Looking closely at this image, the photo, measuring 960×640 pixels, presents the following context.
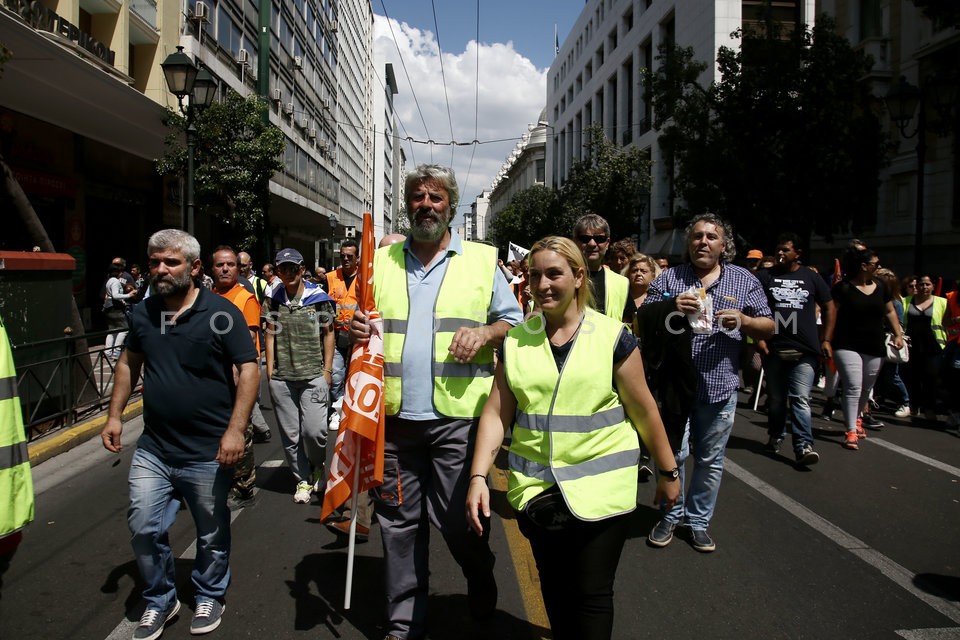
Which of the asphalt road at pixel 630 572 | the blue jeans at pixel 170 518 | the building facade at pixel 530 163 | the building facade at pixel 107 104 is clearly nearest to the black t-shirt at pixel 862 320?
the asphalt road at pixel 630 572

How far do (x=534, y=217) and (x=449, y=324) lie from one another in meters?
47.4

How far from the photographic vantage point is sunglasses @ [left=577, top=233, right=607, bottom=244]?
4812 millimetres

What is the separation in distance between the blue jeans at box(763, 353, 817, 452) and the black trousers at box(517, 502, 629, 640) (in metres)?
4.55

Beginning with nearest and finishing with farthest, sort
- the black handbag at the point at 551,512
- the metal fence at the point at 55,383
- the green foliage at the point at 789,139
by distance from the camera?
1. the black handbag at the point at 551,512
2. the metal fence at the point at 55,383
3. the green foliage at the point at 789,139

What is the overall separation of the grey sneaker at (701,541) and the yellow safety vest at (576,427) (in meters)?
2.10

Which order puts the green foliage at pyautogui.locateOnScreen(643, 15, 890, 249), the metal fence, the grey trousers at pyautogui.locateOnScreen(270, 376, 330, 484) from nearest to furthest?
the grey trousers at pyautogui.locateOnScreen(270, 376, 330, 484)
the metal fence
the green foliage at pyautogui.locateOnScreen(643, 15, 890, 249)

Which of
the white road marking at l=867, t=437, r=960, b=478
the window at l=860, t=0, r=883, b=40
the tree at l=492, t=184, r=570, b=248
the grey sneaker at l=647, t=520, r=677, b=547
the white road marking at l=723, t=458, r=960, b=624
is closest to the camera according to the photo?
the white road marking at l=723, t=458, r=960, b=624

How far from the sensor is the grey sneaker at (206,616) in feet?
10.6

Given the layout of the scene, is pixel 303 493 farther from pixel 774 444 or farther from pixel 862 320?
pixel 862 320

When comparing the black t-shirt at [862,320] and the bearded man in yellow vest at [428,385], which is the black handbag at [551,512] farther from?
the black t-shirt at [862,320]

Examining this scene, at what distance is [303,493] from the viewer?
5.30 m

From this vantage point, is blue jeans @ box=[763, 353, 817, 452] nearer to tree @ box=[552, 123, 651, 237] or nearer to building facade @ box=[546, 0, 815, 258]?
building facade @ box=[546, 0, 815, 258]

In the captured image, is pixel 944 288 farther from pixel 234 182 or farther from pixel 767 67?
pixel 234 182

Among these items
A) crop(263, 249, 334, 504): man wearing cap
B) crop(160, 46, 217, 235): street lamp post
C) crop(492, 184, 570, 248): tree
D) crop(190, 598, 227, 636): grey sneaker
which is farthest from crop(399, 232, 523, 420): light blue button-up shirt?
crop(492, 184, 570, 248): tree
